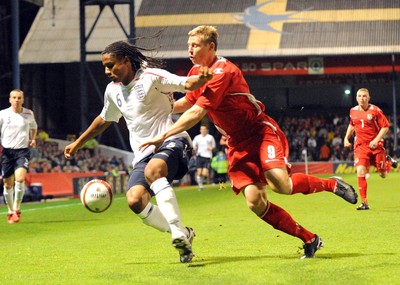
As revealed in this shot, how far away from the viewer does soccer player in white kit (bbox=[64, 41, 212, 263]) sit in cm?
919

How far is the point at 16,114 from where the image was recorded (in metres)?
18.0

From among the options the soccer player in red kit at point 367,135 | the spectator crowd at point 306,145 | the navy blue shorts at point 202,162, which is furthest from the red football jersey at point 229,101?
the spectator crowd at point 306,145

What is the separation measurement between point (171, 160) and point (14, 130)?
9069 mm

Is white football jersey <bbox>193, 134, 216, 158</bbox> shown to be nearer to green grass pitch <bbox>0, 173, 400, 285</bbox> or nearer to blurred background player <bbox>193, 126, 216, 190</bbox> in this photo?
blurred background player <bbox>193, 126, 216, 190</bbox>

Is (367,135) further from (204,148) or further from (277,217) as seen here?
(204,148)

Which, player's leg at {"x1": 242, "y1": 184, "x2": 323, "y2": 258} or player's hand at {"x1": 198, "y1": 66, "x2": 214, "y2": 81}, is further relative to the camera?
player's leg at {"x1": 242, "y1": 184, "x2": 323, "y2": 258}

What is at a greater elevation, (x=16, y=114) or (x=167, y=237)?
(x=16, y=114)

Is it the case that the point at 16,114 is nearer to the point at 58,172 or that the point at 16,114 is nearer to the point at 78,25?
the point at 58,172

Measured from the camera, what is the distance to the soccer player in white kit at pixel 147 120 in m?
9.19

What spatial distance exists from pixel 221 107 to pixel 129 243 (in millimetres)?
3628

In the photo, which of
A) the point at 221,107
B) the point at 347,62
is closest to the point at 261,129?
the point at 221,107

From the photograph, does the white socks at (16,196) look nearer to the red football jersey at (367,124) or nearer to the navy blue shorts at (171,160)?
the red football jersey at (367,124)

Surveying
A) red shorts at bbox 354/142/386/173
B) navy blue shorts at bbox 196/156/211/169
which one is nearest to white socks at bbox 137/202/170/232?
red shorts at bbox 354/142/386/173

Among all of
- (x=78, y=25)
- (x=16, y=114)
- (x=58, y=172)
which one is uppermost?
(x=78, y=25)
